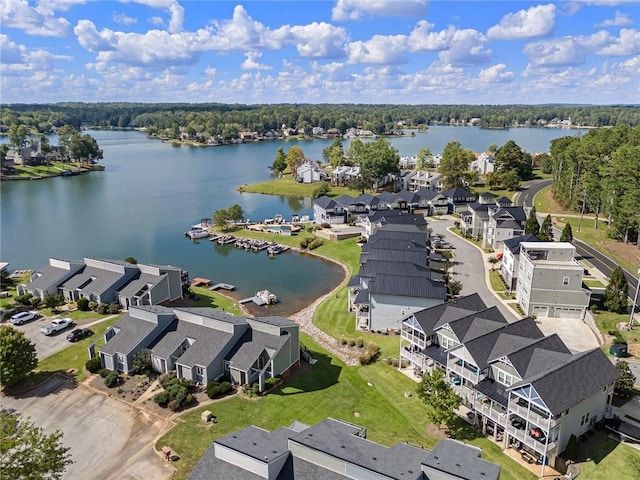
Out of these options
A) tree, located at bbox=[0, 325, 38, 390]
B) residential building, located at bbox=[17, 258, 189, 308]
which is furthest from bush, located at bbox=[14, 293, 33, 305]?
tree, located at bbox=[0, 325, 38, 390]

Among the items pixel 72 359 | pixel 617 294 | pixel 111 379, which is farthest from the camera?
pixel 617 294

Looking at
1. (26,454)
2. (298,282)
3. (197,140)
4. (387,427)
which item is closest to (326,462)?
(387,427)

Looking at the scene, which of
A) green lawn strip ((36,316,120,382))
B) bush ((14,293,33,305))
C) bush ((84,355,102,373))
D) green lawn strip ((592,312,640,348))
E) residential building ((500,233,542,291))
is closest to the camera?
bush ((84,355,102,373))

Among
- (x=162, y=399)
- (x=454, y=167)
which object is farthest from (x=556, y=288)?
(x=454, y=167)

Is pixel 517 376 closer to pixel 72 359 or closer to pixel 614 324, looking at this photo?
pixel 614 324

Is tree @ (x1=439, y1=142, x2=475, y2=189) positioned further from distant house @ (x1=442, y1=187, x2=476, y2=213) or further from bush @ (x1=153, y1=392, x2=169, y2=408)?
bush @ (x1=153, y1=392, x2=169, y2=408)
